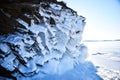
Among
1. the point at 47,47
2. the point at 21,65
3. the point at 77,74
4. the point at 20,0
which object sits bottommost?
the point at 77,74

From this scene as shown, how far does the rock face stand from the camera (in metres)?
5.27

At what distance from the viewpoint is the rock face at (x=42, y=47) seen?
208 inches

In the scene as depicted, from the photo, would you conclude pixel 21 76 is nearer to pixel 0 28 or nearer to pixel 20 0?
pixel 0 28

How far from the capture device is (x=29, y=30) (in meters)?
6.06

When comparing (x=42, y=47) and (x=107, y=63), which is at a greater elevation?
(x=42, y=47)

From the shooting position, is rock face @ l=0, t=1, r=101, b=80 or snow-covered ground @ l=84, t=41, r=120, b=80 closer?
rock face @ l=0, t=1, r=101, b=80

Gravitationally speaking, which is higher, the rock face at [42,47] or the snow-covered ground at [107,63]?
the rock face at [42,47]

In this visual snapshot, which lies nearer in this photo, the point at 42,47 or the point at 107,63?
the point at 42,47

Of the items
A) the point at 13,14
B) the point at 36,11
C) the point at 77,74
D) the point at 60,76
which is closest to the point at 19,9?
the point at 13,14

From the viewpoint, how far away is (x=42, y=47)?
6.57 m

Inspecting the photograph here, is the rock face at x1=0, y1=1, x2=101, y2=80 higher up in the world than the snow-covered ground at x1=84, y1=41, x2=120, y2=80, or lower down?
higher up

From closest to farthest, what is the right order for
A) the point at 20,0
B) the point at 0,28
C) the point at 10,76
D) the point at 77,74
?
1. the point at 10,76
2. the point at 0,28
3. the point at 20,0
4. the point at 77,74

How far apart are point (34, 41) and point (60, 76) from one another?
91.3 inches

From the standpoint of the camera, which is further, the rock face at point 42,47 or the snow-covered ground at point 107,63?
the snow-covered ground at point 107,63
